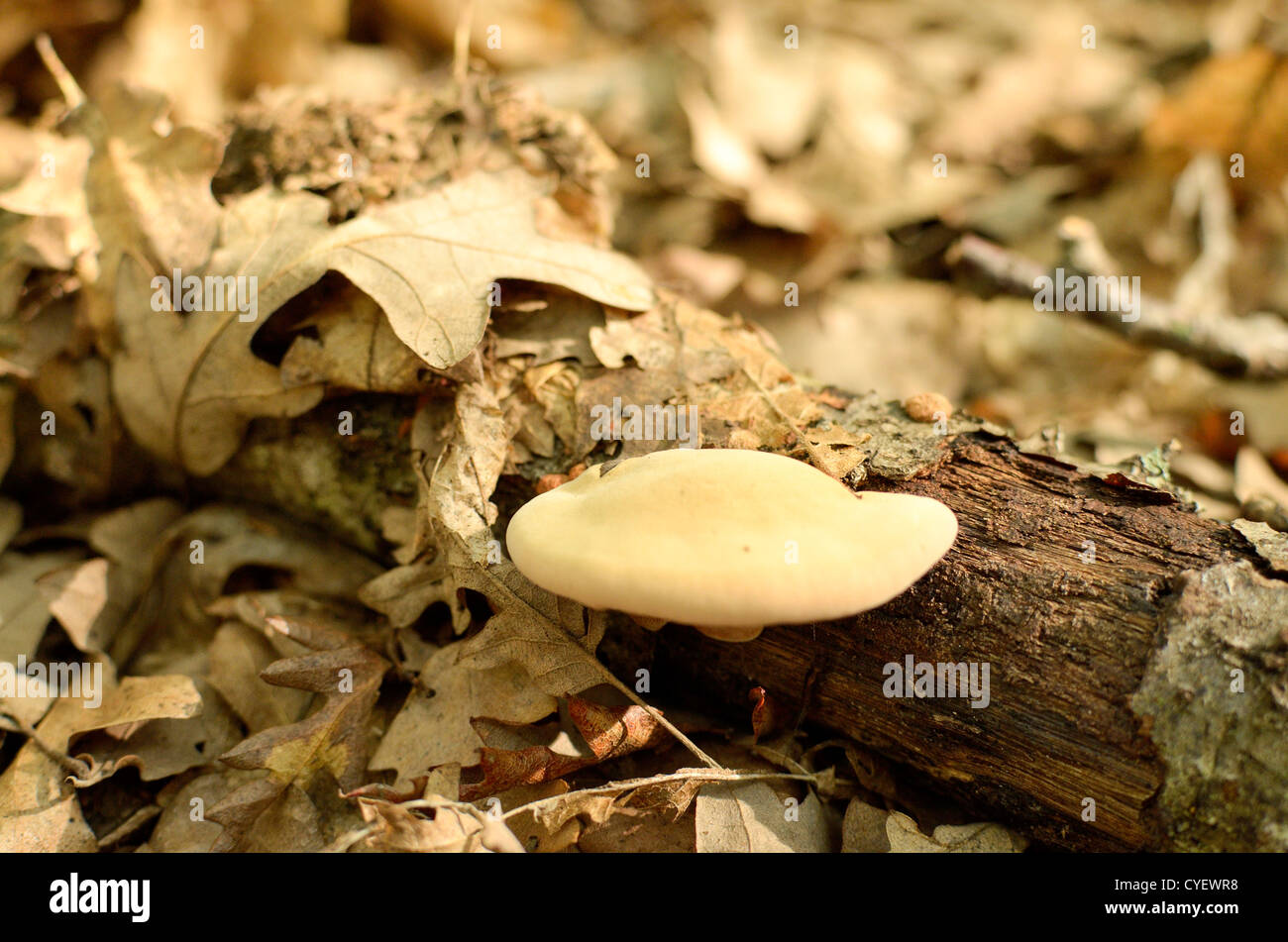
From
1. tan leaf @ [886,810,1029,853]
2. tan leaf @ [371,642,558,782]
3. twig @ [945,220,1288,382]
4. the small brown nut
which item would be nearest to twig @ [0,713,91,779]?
tan leaf @ [371,642,558,782]

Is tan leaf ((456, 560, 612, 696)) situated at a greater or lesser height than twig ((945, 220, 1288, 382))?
lesser

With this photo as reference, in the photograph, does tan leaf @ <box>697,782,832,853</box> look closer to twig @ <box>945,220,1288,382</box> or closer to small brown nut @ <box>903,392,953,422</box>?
small brown nut @ <box>903,392,953,422</box>

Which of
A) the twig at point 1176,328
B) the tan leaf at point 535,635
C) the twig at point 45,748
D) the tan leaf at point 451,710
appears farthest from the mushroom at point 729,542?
the twig at point 1176,328

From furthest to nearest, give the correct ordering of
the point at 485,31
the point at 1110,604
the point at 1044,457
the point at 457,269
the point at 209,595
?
the point at 485,31 < the point at 209,595 < the point at 457,269 < the point at 1044,457 < the point at 1110,604

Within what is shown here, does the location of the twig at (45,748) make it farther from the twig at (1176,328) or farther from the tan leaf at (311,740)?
the twig at (1176,328)

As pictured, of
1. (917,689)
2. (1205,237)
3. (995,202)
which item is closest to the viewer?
(917,689)

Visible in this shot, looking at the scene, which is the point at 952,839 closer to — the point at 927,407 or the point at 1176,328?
the point at 927,407

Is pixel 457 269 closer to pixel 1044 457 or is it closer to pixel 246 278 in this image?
pixel 246 278

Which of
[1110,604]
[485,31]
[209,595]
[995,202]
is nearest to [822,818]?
[1110,604]

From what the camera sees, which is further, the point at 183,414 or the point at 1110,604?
the point at 183,414
